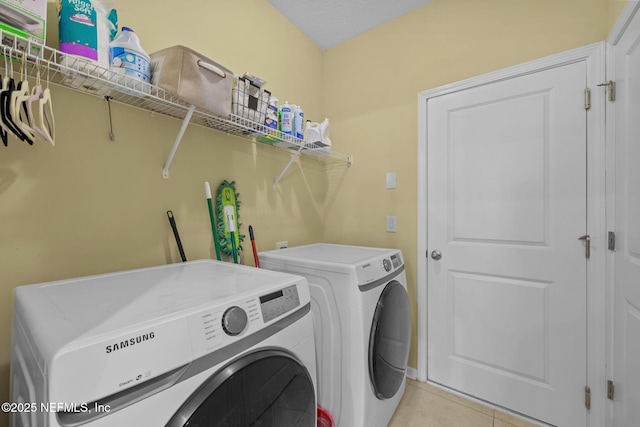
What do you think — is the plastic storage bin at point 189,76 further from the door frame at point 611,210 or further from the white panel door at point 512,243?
the door frame at point 611,210

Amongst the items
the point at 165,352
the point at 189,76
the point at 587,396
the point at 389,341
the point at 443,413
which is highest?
the point at 189,76

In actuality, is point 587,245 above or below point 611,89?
→ below

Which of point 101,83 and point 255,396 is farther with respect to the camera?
point 101,83

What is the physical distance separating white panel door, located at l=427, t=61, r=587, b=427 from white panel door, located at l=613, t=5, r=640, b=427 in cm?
15

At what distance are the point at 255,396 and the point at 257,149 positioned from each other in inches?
58.7

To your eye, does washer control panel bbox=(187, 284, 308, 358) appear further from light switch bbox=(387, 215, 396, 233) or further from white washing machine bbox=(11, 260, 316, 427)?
light switch bbox=(387, 215, 396, 233)

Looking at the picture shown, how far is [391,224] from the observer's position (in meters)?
2.14

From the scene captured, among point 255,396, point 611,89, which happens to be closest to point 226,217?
point 255,396

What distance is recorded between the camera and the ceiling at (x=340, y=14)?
6.52ft

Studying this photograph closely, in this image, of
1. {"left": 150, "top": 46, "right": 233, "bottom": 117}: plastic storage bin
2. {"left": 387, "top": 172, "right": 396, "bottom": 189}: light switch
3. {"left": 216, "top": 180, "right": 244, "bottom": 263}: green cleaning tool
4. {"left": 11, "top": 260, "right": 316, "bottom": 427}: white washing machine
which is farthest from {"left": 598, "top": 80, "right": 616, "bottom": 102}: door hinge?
{"left": 216, "top": 180, "right": 244, "bottom": 263}: green cleaning tool

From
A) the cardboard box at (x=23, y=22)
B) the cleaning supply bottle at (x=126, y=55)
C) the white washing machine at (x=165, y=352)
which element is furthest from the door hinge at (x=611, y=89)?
the cardboard box at (x=23, y=22)

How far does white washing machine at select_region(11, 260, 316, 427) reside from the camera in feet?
1.64

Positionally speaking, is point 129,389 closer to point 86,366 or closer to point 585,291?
point 86,366

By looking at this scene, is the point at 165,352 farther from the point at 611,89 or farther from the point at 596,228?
the point at 611,89
